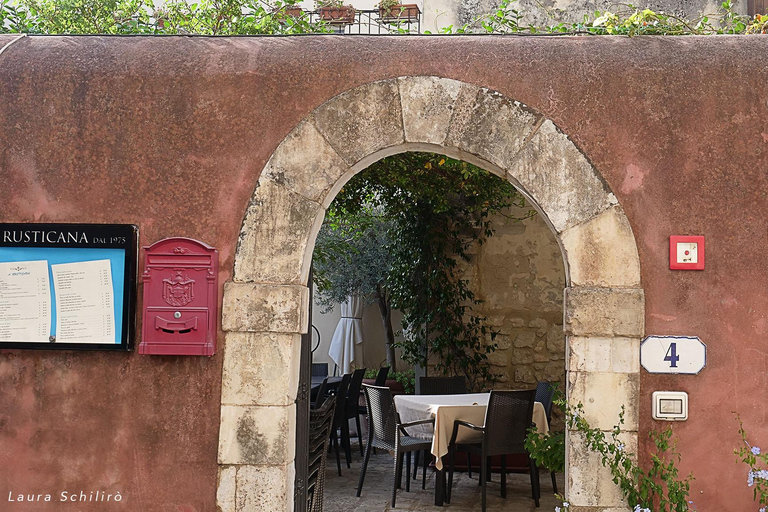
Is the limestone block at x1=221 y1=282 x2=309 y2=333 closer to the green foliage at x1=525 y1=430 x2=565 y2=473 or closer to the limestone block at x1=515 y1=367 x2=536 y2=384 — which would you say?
the green foliage at x1=525 y1=430 x2=565 y2=473

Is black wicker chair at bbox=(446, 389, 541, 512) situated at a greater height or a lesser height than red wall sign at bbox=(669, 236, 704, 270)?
lesser

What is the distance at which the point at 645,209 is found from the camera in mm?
3262

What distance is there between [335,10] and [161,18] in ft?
4.59

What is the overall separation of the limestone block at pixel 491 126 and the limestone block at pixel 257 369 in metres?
1.14

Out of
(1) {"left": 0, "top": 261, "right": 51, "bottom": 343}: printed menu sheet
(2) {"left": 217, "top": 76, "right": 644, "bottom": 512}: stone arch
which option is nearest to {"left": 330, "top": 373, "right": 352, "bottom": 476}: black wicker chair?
(2) {"left": 217, "top": 76, "right": 644, "bottom": 512}: stone arch

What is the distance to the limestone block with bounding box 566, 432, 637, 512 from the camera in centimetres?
317

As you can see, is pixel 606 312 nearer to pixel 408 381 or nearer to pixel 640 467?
pixel 640 467

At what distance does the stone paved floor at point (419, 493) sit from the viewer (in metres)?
5.18

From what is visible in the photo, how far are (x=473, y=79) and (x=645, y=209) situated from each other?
0.92 metres

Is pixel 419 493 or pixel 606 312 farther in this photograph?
pixel 419 493

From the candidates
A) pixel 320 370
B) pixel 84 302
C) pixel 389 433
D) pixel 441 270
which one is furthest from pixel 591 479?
pixel 320 370

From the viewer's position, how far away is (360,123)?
3371mm

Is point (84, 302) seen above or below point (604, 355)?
above

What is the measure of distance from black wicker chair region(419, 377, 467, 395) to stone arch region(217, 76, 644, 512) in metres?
3.07
